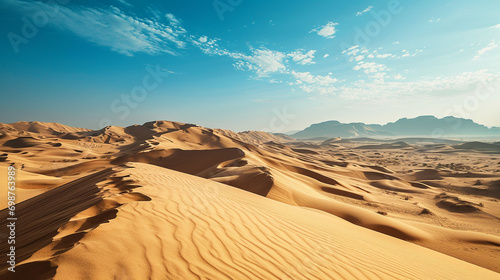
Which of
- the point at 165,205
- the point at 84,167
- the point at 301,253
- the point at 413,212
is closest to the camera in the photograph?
the point at 301,253

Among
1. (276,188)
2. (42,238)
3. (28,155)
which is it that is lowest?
(28,155)

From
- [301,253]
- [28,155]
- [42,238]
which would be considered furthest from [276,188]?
[28,155]

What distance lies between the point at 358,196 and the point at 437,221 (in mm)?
3069

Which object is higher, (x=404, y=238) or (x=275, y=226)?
(x=275, y=226)

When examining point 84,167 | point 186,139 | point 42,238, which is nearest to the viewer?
point 42,238

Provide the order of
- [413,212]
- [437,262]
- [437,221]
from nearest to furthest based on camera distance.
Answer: [437,262], [437,221], [413,212]

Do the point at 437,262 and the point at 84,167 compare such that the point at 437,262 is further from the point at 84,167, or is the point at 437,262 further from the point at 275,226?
Result: the point at 84,167

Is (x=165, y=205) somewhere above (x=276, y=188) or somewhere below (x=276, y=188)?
above

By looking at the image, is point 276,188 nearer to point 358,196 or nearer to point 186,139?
point 358,196

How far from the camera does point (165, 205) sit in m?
3.36

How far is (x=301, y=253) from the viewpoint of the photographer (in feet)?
9.16

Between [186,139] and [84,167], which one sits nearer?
[84,167]

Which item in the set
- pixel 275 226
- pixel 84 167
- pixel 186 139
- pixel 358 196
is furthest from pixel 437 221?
pixel 186 139

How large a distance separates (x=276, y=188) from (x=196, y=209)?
5.10 meters
